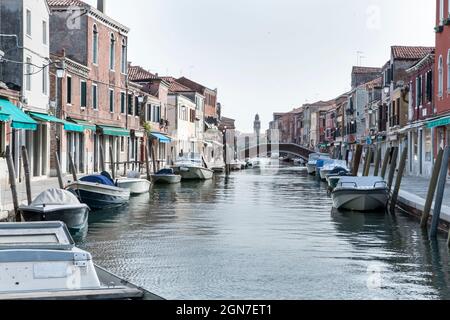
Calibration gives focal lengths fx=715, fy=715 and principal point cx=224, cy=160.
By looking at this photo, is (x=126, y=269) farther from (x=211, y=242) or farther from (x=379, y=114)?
(x=379, y=114)

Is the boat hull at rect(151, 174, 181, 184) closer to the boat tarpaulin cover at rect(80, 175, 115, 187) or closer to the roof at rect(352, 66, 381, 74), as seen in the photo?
the boat tarpaulin cover at rect(80, 175, 115, 187)

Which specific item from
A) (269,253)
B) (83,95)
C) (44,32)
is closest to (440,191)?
(269,253)

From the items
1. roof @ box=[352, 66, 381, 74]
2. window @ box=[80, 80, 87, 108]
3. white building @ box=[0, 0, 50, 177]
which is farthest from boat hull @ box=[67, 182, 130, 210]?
roof @ box=[352, 66, 381, 74]

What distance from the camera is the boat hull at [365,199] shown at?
22.2 meters

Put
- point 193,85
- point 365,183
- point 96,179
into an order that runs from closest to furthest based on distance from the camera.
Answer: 1. point 96,179
2. point 365,183
3. point 193,85

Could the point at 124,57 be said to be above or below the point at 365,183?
above

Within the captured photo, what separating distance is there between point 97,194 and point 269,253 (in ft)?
30.6

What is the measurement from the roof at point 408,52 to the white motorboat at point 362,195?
2704cm

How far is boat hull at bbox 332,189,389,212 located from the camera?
22156 millimetres


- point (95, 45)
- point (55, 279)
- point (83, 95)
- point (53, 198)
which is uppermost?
point (95, 45)

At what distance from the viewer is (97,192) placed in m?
22.0

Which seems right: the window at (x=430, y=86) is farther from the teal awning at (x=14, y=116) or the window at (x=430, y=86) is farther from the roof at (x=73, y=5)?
the teal awning at (x=14, y=116)

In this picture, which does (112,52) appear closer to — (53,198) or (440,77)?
(440,77)
